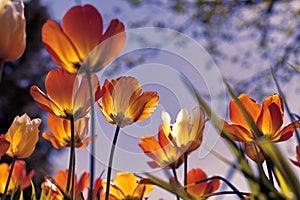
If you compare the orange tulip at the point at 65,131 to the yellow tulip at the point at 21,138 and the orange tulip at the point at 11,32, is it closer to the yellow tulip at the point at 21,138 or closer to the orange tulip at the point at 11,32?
the yellow tulip at the point at 21,138

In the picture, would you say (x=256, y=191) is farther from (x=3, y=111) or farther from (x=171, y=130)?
(x=3, y=111)

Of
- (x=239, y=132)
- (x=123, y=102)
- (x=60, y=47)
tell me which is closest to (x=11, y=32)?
(x=60, y=47)

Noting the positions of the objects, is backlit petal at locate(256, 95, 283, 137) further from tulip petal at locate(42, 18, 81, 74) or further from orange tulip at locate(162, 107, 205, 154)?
tulip petal at locate(42, 18, 81, 74)

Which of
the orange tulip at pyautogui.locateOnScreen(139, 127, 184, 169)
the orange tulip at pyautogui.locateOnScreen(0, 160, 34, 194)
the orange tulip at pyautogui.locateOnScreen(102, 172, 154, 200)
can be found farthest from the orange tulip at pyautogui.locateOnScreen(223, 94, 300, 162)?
the orange tulip at pyautogui.locateOnScreen(0, 160, 34, 194)

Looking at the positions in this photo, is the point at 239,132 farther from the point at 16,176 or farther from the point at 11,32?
the point at 16,176

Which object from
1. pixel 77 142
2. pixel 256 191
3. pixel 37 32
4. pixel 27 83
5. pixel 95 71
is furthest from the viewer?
pixel 37 32

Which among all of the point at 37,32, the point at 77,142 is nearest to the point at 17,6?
the point at 77,142
